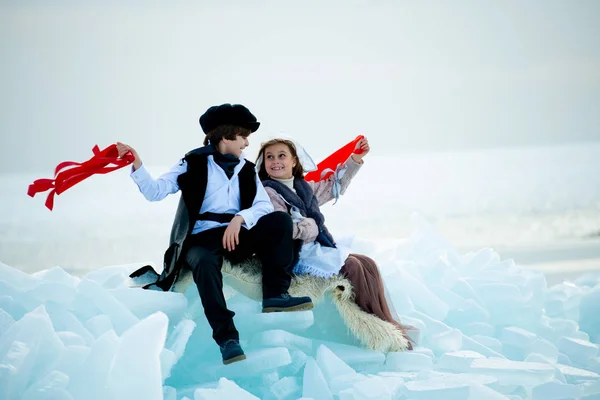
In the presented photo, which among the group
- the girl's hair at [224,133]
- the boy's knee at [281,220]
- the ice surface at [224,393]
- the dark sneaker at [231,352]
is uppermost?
the girl's hair at [224,133]

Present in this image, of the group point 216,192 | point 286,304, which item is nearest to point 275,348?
point 286,304

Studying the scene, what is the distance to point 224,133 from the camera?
9.59ft

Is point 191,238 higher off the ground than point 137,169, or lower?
lower

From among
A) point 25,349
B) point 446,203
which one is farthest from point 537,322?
point 446,203

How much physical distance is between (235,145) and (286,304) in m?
0.69

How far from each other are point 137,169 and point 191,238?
0.33m

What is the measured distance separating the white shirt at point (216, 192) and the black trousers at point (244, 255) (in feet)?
0.16

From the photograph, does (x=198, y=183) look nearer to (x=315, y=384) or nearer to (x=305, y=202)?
(x=305, y=202)

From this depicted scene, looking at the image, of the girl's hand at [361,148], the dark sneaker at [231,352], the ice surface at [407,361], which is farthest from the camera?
the girl's hand at [361,148]

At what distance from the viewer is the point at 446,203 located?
35.0 ft

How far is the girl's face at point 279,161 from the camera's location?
9.96 ft

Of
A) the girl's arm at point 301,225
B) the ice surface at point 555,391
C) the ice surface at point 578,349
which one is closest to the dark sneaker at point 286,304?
the girl's arm at point 301,225

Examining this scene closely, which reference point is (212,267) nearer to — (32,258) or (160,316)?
(160,316)

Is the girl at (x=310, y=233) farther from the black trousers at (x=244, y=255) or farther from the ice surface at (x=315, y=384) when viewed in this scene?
the ice surface at (x=315, y=384)
